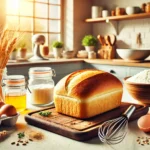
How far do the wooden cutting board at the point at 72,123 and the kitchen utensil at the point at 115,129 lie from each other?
2cm

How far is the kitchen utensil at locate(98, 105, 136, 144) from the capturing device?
2.37 ft

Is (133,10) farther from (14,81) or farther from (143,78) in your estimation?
(14,81)

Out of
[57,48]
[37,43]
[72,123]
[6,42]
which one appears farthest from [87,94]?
[57,48]

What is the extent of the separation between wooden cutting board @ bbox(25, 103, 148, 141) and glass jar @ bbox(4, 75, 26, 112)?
13 cm

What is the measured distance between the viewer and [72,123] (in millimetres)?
831

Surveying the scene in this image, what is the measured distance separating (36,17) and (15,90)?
280 centimetres

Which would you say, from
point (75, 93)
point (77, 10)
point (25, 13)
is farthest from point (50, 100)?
point (77, 10)

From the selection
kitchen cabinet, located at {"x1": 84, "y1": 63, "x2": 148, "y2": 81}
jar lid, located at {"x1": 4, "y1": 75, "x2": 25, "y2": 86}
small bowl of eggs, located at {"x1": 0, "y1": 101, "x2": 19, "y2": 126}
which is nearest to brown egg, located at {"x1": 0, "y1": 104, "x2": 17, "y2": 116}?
small bowl of eggs, located at {"x1": 0, "y1": 101, "x2": 19, "y2": 126}

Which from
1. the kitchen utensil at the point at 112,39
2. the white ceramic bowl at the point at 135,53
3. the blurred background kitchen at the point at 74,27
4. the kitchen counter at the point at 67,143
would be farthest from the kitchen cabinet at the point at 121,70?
the kitchen counter at the point at 67,143

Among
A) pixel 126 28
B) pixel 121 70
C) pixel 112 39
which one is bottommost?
pixel 121 70

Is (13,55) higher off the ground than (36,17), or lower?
lower

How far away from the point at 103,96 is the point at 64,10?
3.15 m

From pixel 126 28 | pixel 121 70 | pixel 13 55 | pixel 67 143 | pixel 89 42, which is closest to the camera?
pixel 67 143

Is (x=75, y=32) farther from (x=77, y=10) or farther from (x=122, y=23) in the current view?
(x=122, y=23)
